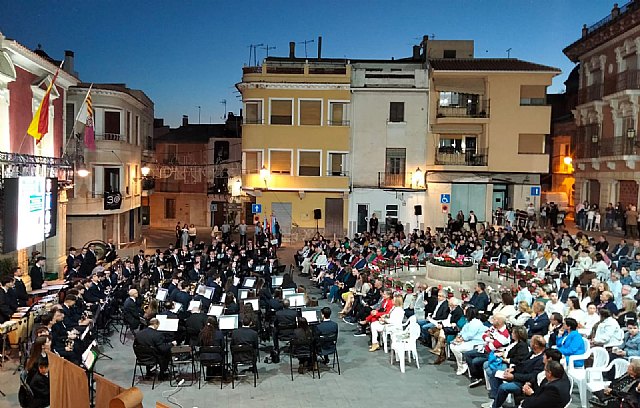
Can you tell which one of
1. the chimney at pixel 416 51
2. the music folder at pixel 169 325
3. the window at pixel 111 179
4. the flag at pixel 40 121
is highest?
the chimney at pixel 416 51

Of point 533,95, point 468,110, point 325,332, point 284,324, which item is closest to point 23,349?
point 284,324

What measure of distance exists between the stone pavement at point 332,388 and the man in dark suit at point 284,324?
0.59 m

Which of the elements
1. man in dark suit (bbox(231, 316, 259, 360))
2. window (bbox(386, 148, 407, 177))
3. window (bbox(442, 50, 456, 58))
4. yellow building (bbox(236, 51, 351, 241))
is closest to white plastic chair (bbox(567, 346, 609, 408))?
man in dark suit (bbox(231, 316, 259, 360))

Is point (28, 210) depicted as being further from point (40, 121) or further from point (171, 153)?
point (171, 153)

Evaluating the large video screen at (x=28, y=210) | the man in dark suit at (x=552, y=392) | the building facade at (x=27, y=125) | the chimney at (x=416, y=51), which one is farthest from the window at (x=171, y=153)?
the man in dark suit at (x=552, y=392)

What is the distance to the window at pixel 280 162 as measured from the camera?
35062 mm

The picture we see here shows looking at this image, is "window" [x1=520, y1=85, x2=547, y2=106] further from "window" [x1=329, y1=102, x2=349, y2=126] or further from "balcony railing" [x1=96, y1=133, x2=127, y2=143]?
"balcony railing" [x1=96, y1=133, x2=127, y2=143]

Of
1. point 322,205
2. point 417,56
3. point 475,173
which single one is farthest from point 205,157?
point 475,173

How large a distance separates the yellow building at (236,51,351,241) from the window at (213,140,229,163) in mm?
11672

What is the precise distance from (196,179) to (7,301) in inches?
1280

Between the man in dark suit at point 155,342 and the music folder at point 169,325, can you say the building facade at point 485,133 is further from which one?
the man in dark suit at point 155,342

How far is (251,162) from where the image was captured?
116 feet

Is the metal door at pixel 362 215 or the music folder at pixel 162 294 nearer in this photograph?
the music folder at pixel 162 294

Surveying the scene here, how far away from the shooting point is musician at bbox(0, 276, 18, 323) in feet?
46.5
